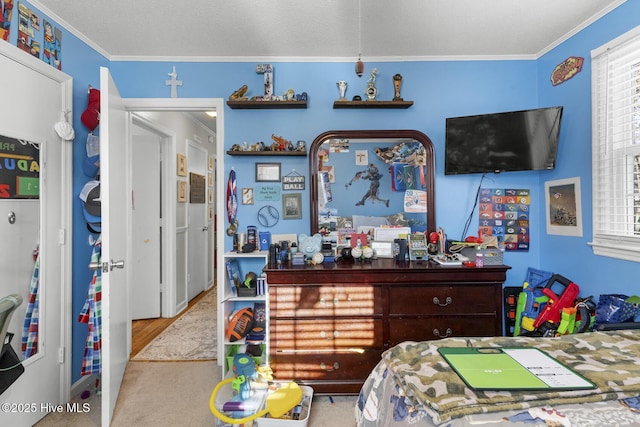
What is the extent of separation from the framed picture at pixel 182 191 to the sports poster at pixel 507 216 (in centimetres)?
343

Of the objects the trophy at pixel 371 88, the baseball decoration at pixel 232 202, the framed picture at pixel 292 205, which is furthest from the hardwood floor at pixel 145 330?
the trophy at pixel 371 88

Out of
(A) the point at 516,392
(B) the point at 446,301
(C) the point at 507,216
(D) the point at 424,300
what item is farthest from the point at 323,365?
(C) the point at 507,216

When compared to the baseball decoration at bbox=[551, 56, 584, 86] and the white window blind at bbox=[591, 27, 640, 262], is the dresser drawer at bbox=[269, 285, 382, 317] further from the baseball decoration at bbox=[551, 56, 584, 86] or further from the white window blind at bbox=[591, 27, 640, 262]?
the baseball decoration at bbox=[551, 56, 584, 86]

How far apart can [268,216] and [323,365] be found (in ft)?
4.06

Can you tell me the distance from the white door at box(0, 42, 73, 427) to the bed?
6.80ft

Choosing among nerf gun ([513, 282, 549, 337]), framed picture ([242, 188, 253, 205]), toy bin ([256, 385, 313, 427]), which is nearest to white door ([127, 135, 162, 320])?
framed picture ([242, 188, 253, 205])

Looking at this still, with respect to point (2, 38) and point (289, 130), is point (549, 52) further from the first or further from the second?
point (2, 38)

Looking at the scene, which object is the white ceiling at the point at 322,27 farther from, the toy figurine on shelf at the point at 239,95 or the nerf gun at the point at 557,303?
the nerf gun at the point at 557,303

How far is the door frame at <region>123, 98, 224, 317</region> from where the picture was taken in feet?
8.63

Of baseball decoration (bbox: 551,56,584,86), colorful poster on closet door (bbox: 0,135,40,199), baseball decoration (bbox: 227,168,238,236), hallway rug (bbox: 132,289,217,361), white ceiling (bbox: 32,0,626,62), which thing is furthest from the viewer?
hallway rug (bbox: 132,289,217,361)

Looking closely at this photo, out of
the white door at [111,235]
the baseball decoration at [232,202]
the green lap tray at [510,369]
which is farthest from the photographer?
the baseball decoration at [232,202]

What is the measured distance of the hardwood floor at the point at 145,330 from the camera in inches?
119

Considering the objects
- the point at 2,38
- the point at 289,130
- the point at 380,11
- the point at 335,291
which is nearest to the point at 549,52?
the point at 380,11

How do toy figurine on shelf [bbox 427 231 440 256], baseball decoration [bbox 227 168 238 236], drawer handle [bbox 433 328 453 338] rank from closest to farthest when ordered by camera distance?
drawer handle [bbox 433 328 453 338], toy figurine on shelf [bbox 427 231 440 256], baseball decoration [bbox 227 168 238 236]
